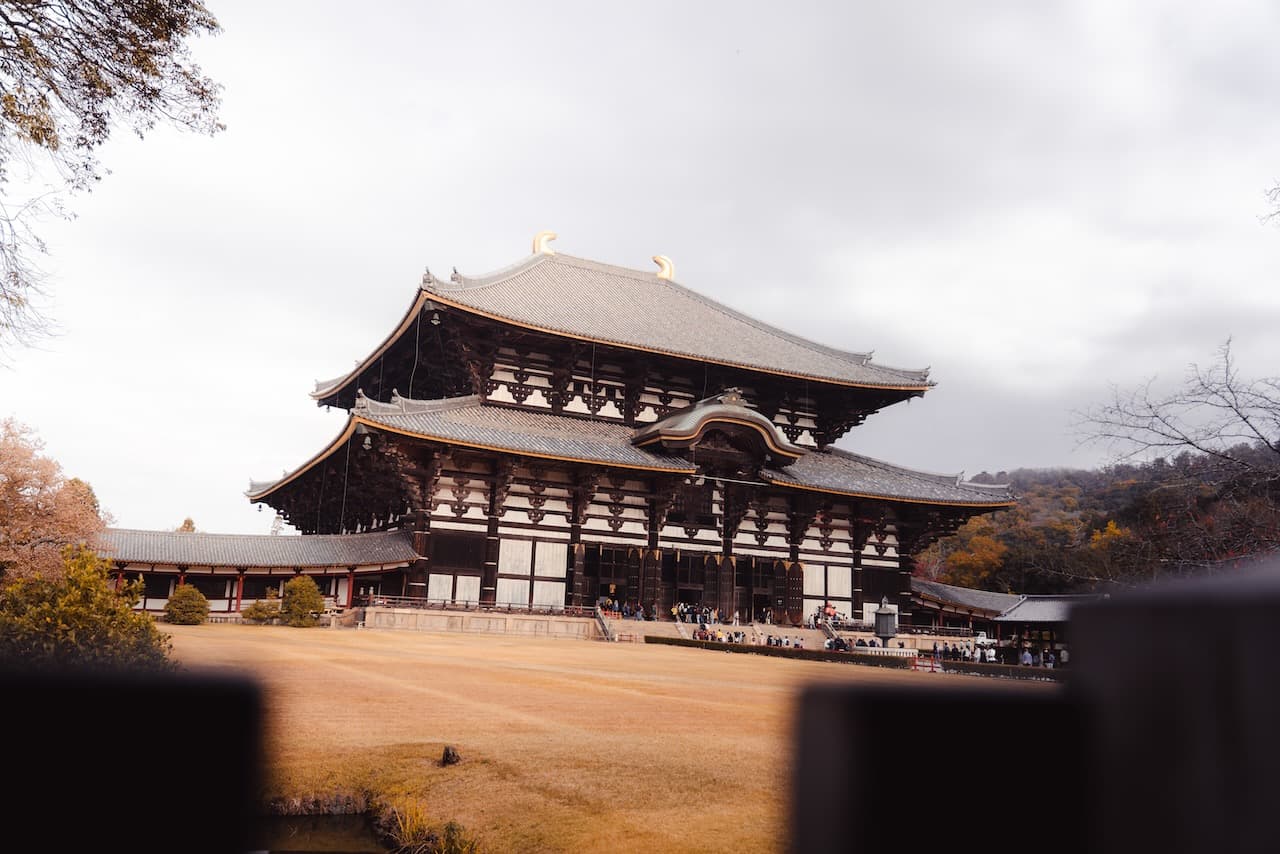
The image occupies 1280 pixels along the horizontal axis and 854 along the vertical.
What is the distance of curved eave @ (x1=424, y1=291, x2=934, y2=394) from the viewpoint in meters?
26.8

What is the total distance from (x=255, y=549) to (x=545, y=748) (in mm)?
22290

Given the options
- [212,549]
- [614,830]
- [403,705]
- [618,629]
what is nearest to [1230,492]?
[614,830]

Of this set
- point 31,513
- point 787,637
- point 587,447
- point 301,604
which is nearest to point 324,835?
point 31,513

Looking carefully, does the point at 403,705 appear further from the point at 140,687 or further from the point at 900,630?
the point at 900,630

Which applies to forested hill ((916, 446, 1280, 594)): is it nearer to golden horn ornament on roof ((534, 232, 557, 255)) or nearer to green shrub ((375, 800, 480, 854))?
green shrub ((375, 800, 480, 854))

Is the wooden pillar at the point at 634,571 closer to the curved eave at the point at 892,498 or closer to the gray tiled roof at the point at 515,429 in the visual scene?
the gray tiled roof at the point at 515,429

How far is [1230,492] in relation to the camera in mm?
9273

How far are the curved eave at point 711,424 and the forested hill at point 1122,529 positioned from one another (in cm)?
785

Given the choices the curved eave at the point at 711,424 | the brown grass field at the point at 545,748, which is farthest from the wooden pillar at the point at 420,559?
the brown grass field at the point at 545,748

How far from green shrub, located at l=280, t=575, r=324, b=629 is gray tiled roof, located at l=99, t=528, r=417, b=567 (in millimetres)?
2396

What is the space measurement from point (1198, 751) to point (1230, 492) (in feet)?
34.4

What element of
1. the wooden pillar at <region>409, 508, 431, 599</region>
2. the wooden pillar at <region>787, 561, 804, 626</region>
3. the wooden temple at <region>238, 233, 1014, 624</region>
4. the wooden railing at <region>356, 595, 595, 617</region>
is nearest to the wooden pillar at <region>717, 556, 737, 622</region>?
the wooden temple at <region>238, 233, 1014, 624</region>

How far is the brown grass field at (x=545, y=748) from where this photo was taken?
586 centimetres

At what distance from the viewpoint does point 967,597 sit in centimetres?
3744
